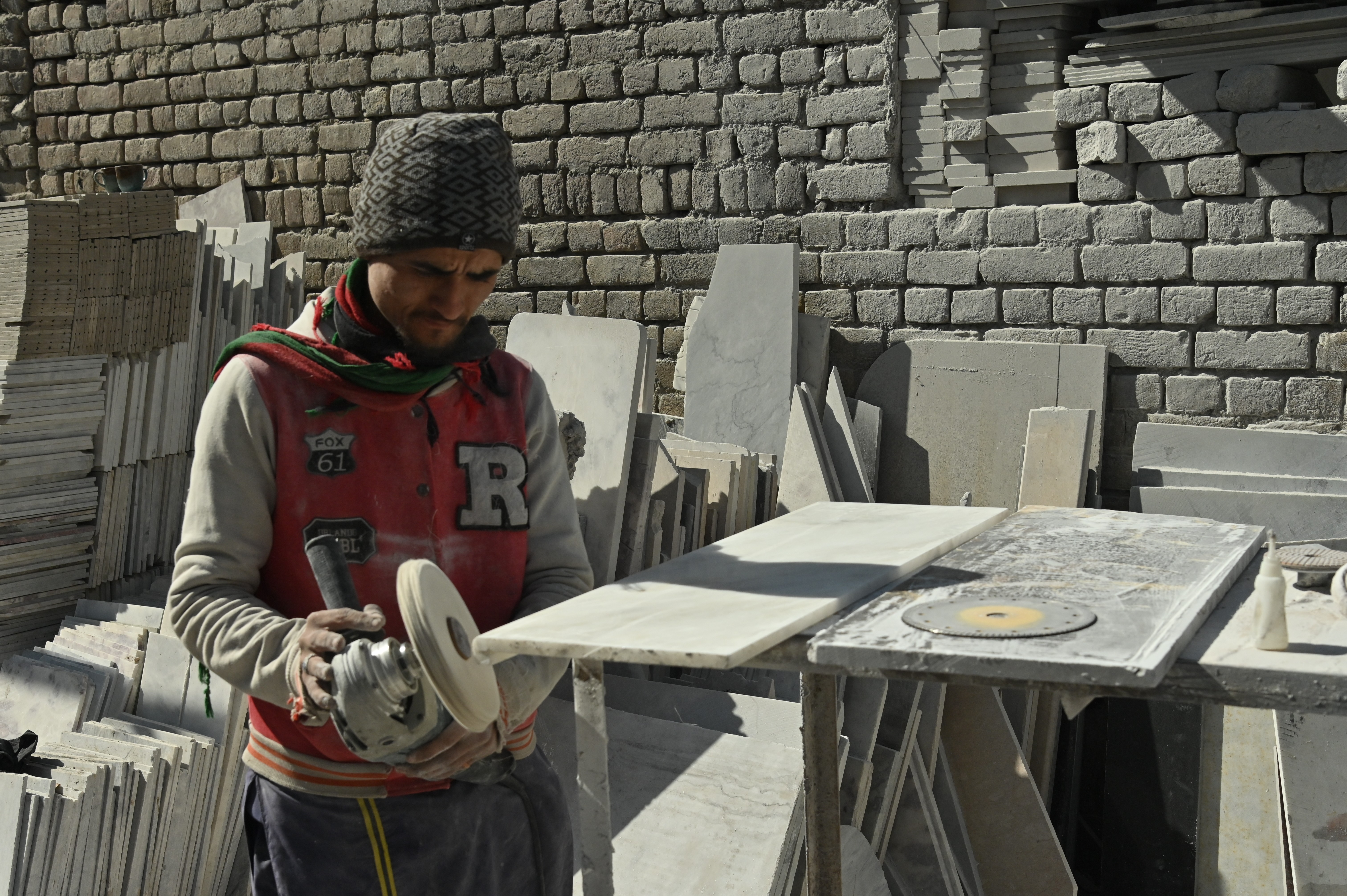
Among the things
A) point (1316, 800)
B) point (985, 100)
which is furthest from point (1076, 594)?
point (985, 100)

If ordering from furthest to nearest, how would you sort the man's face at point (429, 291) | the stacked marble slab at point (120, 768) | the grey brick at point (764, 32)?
1. the grey brick at point (764, 32)
2. the stacked marble slab at point (120, 768)
3. the man's face at point (429, 291)

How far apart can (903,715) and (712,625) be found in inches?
101

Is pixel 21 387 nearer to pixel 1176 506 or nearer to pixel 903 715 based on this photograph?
pixel 903 715

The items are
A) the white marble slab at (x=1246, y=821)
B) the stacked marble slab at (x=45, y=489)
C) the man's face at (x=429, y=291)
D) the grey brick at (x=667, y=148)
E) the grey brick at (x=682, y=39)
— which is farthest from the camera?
the grey brick at (x=667, y=148)

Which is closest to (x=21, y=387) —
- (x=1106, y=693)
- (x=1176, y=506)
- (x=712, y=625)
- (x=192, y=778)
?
(x=192, y=778)

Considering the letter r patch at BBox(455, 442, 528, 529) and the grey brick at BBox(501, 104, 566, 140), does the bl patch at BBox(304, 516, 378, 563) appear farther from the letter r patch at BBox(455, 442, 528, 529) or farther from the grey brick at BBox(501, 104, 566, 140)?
the grey brick at BBox(501, 104, 566, 140)

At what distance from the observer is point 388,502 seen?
185cm

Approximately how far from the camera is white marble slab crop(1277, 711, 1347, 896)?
3158 millimetres

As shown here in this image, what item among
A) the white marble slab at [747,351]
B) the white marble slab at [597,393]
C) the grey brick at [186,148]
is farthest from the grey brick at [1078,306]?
the grey brick at [186,148]

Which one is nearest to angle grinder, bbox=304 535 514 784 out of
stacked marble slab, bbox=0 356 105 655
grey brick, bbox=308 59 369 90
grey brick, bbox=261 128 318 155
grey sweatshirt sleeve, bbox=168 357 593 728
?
grey sweatshirt sleeve, bbox=168 357 593 728

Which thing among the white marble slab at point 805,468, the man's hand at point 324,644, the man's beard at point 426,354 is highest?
the man's beard at point 426,354

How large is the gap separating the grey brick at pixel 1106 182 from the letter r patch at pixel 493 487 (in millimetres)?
4992

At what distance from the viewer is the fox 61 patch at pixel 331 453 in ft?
5.93

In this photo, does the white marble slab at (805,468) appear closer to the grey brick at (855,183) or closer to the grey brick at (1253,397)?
the grey brick at (855,183)
